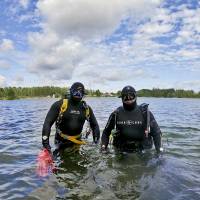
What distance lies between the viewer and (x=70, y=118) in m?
9.26

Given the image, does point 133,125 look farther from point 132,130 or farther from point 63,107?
point 63,107

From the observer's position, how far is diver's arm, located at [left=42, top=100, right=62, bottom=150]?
864cm

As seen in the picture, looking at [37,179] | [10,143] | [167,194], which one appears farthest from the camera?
[10,143]

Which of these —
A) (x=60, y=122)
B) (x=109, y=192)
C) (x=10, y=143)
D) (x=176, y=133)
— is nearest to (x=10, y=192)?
(x=109, y=192)

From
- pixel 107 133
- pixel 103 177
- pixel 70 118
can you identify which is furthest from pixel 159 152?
pixel 70 118

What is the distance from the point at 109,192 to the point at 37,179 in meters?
1.81

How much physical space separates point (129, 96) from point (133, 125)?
0.77 meters

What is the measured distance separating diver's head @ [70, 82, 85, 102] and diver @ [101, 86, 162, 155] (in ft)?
3.30

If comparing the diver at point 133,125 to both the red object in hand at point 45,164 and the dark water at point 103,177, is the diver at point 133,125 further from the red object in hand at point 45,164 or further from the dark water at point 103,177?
the red object in hand at point 45,164

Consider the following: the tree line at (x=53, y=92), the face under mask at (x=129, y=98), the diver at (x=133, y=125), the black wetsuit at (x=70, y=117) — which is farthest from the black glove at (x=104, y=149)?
the tree line at (x=53, y=92)

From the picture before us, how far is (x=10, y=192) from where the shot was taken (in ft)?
22.8

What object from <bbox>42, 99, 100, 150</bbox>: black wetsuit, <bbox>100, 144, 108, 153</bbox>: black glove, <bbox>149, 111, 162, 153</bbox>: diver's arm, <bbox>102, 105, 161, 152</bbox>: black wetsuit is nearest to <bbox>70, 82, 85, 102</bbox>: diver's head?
<bbox>42, 99, 100, 150</bbox>: black wetsuit

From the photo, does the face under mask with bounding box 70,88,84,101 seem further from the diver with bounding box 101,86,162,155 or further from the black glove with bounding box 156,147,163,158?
the black glove with bounding box 156,147,163,158

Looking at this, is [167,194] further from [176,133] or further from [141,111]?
[176,133]
